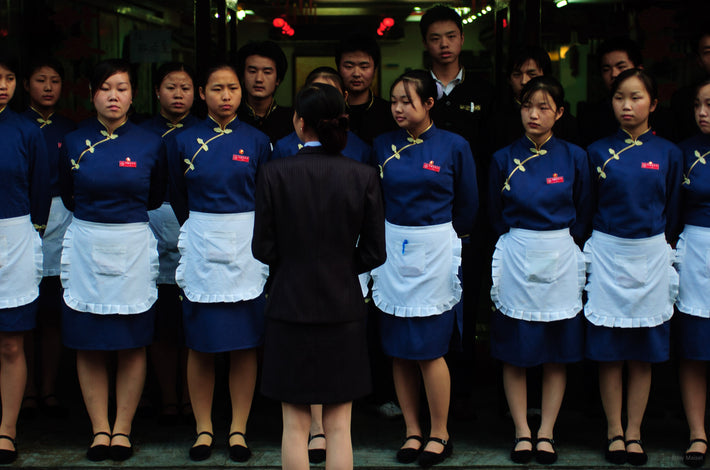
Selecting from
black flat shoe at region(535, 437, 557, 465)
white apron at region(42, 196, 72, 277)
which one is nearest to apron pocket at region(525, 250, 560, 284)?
black flat shoe at region(535, 437, 557, 465)

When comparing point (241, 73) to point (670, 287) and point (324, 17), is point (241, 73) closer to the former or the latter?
point (324, 17)

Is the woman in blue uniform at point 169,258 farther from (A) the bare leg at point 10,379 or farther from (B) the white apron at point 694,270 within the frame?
(B) the white apron at point 694,270

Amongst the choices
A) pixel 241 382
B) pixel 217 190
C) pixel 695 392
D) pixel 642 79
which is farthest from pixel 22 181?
pixel 695 392

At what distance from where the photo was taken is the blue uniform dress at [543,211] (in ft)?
13.3

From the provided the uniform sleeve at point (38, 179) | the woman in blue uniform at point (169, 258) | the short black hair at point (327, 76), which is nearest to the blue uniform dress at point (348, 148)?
the short black hair at point (327, 76)

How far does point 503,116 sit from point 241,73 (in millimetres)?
1408

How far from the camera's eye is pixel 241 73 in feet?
15.7

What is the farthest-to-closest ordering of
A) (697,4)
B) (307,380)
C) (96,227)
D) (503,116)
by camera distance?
1. (697,4)
2. (503,116)
3. (96,227)
4. (307,380)

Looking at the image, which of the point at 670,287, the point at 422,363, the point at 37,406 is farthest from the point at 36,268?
the point at 670,287

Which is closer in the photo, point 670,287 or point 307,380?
point 307,380

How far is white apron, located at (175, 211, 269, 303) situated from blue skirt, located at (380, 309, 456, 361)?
675 millimetres

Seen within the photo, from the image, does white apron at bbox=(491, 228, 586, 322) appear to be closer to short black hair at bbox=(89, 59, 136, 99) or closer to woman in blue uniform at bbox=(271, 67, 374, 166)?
woman in blue uniform at bbox=(271, 67, 374, 166)

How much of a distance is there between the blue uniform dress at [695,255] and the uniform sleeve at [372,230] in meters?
1.62

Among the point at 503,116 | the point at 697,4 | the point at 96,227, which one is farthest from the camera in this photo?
the point at 697,4
